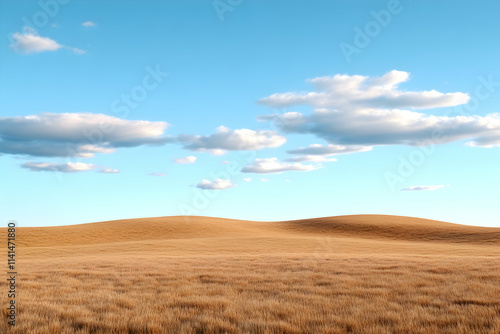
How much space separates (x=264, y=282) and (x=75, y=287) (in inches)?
268

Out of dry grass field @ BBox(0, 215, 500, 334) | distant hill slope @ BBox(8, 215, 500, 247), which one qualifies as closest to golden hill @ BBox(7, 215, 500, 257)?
distant hill slope @ BBox(8, 215, 500, 247)

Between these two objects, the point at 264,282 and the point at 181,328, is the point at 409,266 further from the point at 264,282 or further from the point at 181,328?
the point at 181,328

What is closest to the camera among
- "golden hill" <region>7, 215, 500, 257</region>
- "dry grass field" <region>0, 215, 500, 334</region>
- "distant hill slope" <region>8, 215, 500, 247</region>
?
"dry grass field" <region>0, 215, 500, 334</region>

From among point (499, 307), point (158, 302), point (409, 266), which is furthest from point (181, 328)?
point (409, 266)

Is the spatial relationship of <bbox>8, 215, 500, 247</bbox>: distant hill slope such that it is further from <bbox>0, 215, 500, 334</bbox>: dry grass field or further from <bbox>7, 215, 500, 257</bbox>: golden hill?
→ <bbox>0, 215, 500, 334</bbox>: dry grass field

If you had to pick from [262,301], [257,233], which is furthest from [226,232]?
[262,301]

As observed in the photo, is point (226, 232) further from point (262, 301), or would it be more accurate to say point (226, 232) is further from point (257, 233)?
point (262, 301)

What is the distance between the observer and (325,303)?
10.6 meters

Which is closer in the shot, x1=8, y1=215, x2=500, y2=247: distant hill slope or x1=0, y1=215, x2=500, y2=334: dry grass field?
x1=0, y1=215, x2=500, y2=334: dry grass field

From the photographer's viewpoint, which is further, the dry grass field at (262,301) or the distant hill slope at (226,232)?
the distant hill slope at (226,232)

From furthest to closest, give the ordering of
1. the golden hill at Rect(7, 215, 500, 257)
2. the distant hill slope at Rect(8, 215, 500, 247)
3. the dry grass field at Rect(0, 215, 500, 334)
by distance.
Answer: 1. the distant hill slope at Rect(8, 215, 500, 247)
2. the golden hill at Rect(7, 215, 500, 257)
3. the dry grass field at Rect(0, 215, 500, 334)

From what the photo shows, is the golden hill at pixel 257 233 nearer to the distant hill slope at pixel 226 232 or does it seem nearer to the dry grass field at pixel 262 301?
the distant hill slope at pixel 226 232

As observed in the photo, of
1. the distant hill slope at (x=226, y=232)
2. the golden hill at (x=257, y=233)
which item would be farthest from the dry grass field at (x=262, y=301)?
the distant hill slope at (x=226, y=232)

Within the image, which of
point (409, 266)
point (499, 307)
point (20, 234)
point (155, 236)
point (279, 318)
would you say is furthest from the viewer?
point (155, 236)
